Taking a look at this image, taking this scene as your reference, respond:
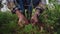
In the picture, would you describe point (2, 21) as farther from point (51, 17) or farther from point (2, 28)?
point (51, 17)

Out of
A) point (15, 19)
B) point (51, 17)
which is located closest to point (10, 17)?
point (15, 19)

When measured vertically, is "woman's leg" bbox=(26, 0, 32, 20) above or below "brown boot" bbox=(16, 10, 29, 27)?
above

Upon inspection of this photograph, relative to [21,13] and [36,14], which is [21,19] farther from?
[36,14]

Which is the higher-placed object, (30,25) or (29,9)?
(29,9)

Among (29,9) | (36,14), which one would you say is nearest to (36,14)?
(36,14)

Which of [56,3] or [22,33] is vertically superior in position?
[56,3]

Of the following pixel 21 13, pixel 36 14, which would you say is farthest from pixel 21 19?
pixel 36 14

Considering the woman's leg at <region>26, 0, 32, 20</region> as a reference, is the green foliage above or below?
below

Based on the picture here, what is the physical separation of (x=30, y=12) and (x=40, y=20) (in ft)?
0.50

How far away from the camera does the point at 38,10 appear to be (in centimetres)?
511

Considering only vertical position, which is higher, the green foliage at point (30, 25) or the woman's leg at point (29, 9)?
the woman's leg at point (29, 9)

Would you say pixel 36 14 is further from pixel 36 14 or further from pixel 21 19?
pixel 21 19

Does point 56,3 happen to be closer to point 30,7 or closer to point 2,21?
point 30,7

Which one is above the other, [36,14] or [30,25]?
[36,14]
